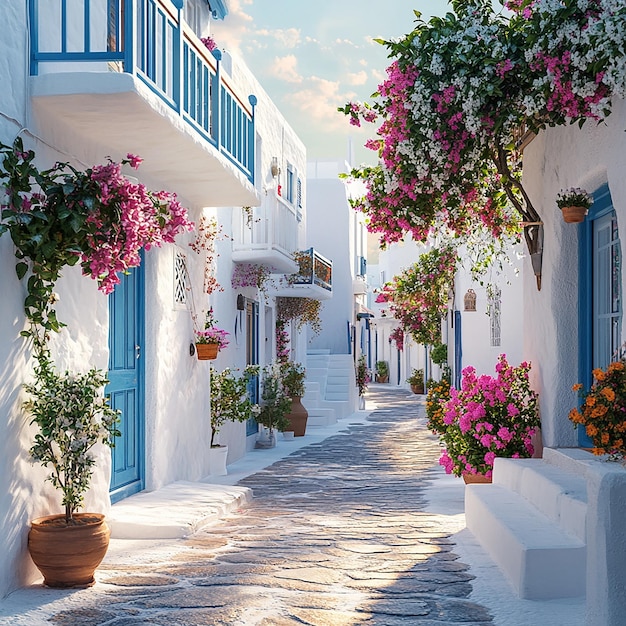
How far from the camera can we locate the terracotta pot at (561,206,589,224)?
269 inches

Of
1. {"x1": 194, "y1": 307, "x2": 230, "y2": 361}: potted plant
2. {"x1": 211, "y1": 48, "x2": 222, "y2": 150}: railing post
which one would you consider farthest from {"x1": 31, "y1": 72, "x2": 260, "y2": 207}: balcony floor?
{"x1": 194, "y1": 307, "x2": 230, "y2": 361}: potted plant

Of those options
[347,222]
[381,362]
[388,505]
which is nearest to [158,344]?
[388,505]

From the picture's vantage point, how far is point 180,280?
9.41 metres

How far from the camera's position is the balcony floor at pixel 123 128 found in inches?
226

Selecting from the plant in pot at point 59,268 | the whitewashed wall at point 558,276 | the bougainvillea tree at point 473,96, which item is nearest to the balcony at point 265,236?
the bougainvillea tree at point 473,96

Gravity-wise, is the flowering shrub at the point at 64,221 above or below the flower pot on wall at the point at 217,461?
above

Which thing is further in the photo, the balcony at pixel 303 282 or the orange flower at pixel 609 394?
the balcony at pixel 303 282

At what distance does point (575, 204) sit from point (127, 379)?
13.3 ft

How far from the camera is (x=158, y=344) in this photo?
28.3 ft

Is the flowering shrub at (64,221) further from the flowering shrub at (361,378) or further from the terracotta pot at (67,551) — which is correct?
the flowering shrub at (361,378)

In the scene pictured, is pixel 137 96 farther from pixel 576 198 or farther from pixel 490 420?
pixel 490 420

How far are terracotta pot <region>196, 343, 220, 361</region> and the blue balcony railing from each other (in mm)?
1833

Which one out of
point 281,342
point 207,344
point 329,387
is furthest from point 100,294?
point 329,387

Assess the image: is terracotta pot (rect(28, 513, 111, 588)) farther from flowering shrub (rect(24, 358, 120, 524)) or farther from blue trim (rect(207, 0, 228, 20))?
blue trim (rect(207, 0, 228, 20))
